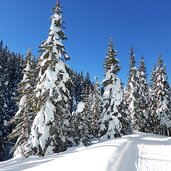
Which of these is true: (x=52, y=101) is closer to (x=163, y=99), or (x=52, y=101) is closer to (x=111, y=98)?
(x=111, y=98)

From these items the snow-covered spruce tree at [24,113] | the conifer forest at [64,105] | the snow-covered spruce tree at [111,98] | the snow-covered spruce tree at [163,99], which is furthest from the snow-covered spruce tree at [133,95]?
the snow-covered spruce tree at [24,113]

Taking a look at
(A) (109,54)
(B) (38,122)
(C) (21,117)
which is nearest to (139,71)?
(A) (109,54)

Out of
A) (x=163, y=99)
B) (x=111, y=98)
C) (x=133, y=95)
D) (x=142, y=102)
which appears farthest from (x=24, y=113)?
(x=163, y=99)

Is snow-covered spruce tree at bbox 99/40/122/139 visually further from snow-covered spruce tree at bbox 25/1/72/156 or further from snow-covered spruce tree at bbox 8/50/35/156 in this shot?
snow-covered spruce tree at bbox 8/50/35/156

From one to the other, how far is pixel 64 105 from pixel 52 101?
53.0 inches

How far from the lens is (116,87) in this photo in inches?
1426

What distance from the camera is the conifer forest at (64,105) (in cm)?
2341

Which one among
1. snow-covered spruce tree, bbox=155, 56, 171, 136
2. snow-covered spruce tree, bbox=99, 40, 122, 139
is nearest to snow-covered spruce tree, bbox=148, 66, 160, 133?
snow-covered spruce tree, bbox=155, 56, 171, 136

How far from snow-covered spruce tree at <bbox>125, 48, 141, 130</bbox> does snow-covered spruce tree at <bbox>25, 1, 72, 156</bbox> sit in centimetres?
2767

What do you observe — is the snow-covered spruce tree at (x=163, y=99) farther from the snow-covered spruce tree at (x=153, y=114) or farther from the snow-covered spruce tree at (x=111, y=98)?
the snow-covered spruce tree at (x=111, y=98)

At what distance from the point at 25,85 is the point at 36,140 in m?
12.2

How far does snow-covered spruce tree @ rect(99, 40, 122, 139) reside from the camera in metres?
33.7

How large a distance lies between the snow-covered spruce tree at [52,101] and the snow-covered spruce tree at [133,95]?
1089 inches

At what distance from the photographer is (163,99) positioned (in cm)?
5366
